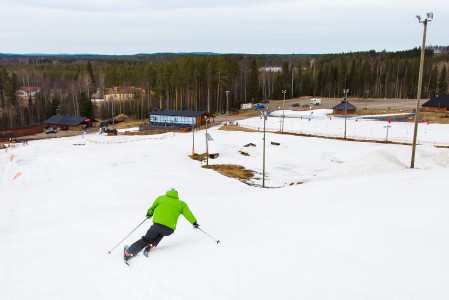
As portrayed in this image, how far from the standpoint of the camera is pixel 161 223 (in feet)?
22.1

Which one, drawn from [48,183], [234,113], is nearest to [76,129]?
[234,113]

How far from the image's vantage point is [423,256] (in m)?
5.57

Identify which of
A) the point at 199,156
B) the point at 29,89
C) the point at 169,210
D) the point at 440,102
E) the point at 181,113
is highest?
the point at 29,89

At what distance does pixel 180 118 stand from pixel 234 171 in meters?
34.9

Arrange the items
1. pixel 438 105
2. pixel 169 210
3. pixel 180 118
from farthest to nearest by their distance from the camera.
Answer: pixel 180 118 → pixel 438 105 → pixel 169 210

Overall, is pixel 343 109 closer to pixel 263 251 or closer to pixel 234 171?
pixel 234 171

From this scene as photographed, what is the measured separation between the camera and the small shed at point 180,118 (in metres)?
58.7

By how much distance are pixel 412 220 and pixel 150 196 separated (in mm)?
12739

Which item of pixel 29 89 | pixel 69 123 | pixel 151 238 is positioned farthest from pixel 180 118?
pixel 29 89

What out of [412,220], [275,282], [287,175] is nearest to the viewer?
[275,282]

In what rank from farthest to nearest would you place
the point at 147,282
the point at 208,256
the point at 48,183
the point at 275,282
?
the point at 48,183 < the point at 208,256 < the point at 147,282 < the point at 275,282

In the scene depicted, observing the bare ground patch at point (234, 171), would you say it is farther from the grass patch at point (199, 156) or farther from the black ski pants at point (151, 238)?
the black ski pants at point (151, 238)

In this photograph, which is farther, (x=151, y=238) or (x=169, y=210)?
(x=169, y=210)

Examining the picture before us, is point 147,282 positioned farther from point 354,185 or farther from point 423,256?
point 354,185
